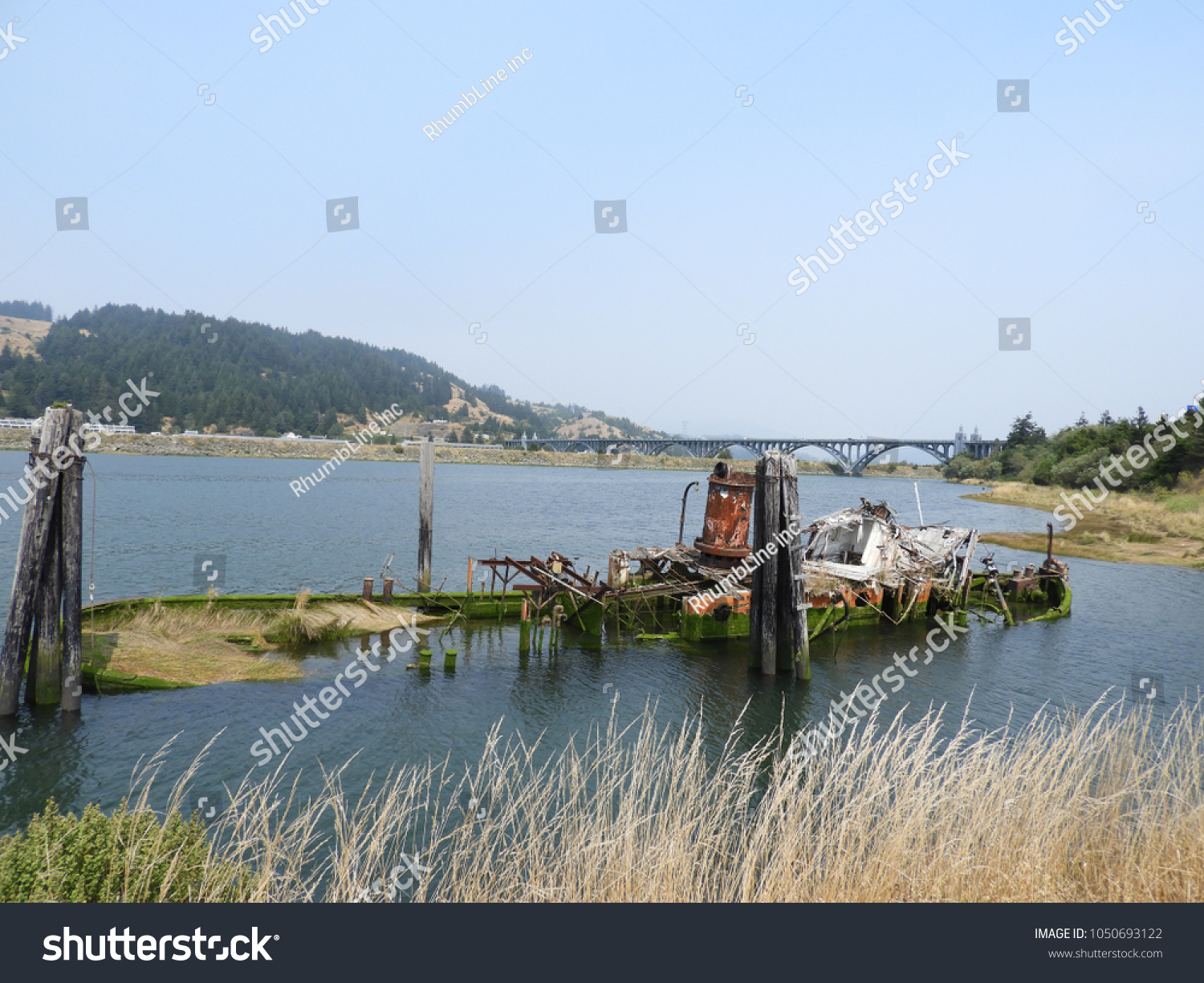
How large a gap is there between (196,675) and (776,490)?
14265 mm

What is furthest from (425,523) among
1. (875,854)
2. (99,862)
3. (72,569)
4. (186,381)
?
(186,381)

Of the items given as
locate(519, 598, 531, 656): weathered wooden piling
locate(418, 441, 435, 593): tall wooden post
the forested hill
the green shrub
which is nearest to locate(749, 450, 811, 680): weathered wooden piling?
locate(519, 598, 531, 656): weathered wooden piling

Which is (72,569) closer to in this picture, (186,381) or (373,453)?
(373,453)

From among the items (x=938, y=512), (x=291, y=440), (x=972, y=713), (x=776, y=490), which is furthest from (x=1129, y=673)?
(x=291, y=440)

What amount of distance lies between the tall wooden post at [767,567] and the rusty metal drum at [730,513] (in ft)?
8.94

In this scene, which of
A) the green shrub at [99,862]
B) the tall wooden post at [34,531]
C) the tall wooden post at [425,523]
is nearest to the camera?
the green shrub at [99,862]

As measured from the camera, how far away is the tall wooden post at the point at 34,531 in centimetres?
1221

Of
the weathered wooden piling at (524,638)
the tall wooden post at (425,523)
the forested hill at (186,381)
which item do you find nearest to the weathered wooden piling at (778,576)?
the weathered wooden piling at (524,638)

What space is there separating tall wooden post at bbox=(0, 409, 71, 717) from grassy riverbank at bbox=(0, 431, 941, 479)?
320 ft

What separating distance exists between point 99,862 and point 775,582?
14.9m

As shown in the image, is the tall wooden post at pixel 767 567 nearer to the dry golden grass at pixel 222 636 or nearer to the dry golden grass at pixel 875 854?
the dry golden grass at pixel 875 854

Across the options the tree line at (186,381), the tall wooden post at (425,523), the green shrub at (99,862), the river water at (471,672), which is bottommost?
the river water at (471,672)

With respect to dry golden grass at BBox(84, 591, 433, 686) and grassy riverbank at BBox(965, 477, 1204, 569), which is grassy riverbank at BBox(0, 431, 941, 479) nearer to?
grassy riverbank at BBox(965, 477, 1204, 569)
